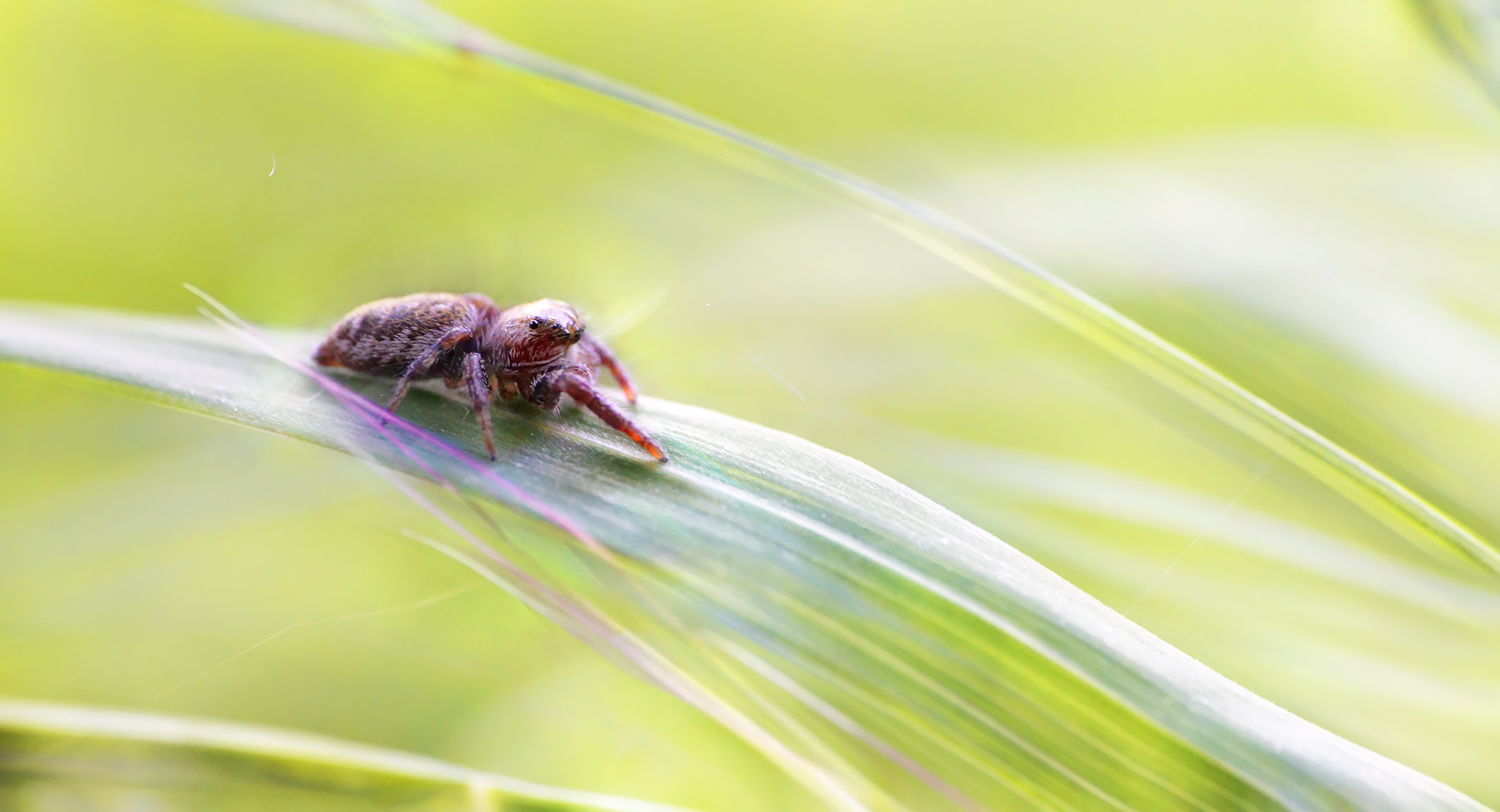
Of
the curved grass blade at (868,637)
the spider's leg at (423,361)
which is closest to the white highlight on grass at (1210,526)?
the curved grass blade at (868,637)

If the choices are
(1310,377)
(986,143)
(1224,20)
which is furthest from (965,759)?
(1224,20)

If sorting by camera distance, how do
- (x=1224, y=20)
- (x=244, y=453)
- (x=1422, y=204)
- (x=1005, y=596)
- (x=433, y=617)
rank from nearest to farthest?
1. (x=1005, y=596)
2. (x=433, y=617)
3. (x=244, y=453)
4. (x=1422, y=204)
5. (x=1224, y=20)

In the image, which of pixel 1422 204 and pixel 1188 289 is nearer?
pixel 1188 289

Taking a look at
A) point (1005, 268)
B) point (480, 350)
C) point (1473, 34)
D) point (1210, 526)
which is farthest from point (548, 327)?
point (1473, 34)

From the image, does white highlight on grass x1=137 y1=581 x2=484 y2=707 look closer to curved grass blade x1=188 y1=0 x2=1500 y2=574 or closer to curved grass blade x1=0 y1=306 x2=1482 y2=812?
curved grass blade x1=0 y1=306 x2=1482 y2=812

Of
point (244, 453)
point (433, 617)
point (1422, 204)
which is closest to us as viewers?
→ point (433, 617)

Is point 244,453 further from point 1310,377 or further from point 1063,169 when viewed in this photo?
point 1063,169

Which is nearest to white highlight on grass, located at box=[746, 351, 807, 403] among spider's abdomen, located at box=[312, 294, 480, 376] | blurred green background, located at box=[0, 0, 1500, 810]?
blurred green background, located at box=[0, 0, 1500, 810]
